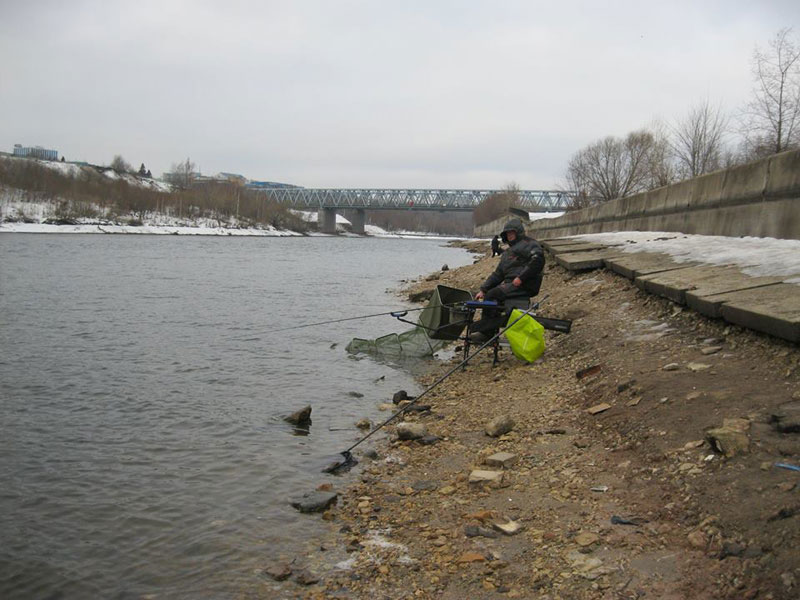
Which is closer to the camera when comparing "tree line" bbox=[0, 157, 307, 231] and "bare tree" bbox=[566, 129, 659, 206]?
"bare tree" bbox=[566, 129, 659, 206]

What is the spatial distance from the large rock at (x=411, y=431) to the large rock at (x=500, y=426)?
0.72 meters

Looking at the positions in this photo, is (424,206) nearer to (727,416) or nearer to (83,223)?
(83,223)

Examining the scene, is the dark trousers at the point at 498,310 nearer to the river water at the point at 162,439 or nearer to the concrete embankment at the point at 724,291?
the river water at the point at 162,439

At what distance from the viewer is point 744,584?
3.23m

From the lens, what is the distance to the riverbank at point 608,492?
11.9ft

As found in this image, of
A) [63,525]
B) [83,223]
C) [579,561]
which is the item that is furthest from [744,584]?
[83,223]

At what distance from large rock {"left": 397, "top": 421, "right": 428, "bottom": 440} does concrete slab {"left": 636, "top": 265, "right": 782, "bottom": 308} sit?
318cm

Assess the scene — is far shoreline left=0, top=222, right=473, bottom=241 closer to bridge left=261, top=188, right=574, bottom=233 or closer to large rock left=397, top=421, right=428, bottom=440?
bridge left=261, top=188, right=574, bottom=233

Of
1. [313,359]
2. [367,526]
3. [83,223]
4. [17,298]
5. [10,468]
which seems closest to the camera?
[367,526]

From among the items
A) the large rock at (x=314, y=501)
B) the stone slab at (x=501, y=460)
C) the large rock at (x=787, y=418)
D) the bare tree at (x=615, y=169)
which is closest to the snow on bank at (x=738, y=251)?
the large rock at (x=787, y=418)

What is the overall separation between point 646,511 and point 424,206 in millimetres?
140475

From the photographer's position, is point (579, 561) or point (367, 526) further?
point (367, 526)

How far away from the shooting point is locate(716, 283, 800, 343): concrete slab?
17.8ft

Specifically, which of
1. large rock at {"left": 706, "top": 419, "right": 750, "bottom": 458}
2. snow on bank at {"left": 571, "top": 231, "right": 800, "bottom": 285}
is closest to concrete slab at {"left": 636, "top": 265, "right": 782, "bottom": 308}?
snow on bank at {"left": 571, "top": 231, "right": 800, "bottom": 285}
